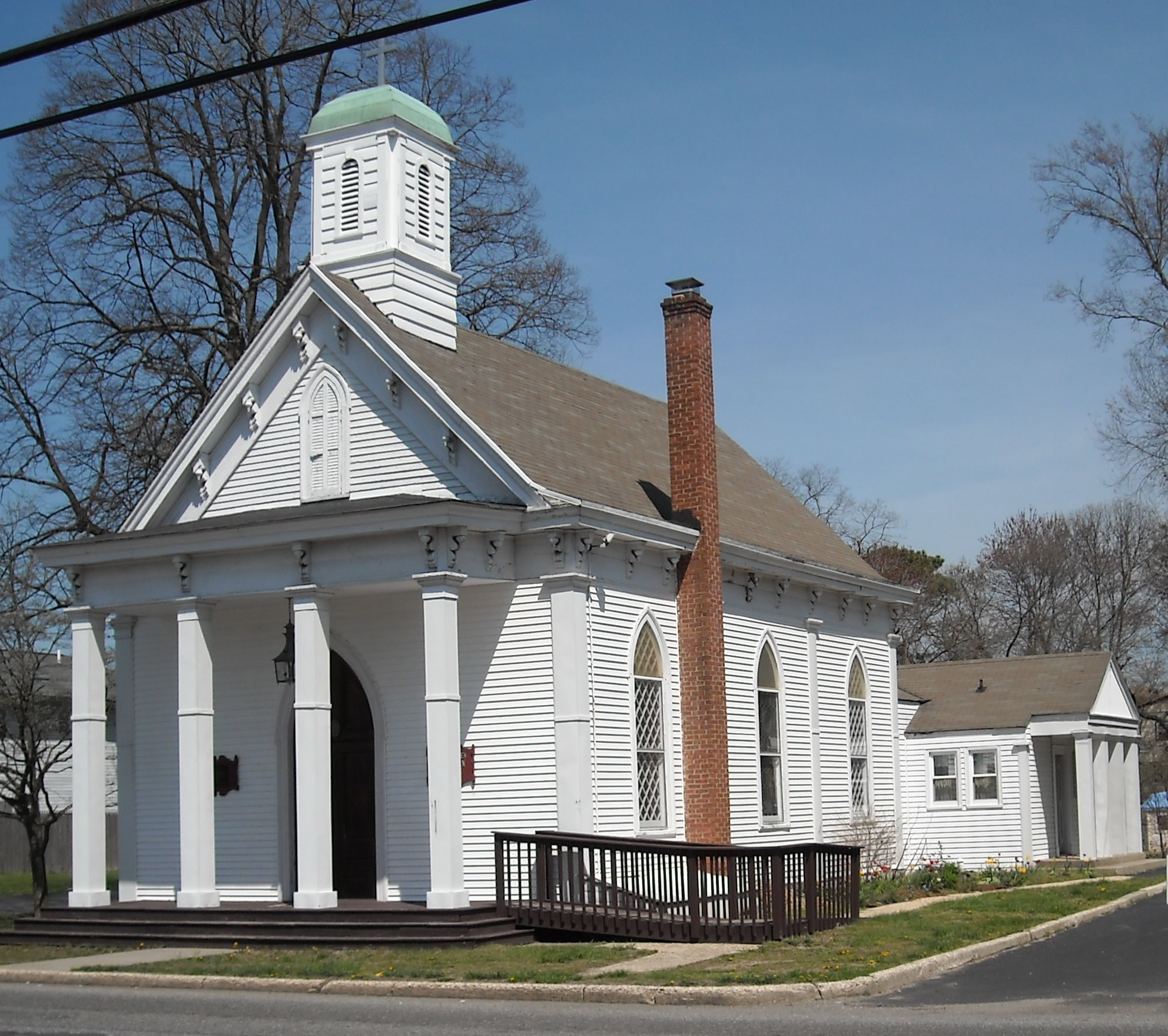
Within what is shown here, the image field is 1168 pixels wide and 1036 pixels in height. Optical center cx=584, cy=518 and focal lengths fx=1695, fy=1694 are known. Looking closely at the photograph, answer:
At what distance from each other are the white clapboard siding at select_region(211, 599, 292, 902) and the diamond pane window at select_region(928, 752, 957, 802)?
1639 cm

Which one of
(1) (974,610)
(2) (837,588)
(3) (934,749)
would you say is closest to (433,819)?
(2) (837,588)

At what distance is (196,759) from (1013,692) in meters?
20.0

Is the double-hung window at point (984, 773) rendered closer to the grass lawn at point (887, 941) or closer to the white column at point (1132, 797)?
the white column at point (1132, 797)

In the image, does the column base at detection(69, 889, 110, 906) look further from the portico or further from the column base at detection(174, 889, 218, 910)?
the column base at detection(174, 889, 218, 910)

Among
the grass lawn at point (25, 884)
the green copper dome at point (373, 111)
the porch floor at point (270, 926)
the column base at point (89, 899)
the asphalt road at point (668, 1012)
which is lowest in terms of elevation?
the grass lawn at point (25, 884)

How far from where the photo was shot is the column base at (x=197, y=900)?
68.6 ft

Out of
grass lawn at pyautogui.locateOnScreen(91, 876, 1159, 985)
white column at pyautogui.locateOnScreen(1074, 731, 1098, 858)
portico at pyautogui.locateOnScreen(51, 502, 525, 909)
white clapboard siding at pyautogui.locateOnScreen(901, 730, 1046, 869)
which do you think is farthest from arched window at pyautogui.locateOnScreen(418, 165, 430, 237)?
white column at pyautogui.locateOnScreen(1074, 731, 1098, 858)

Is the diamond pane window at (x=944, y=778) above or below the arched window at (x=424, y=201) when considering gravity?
below

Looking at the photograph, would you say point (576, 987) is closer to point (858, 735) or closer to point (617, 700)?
point (617, 700)

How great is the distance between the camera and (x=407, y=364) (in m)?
21.9

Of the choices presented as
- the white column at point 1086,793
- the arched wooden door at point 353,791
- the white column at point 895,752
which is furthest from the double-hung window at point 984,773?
the arched wooden door at point 353,791

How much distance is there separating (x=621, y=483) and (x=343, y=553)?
5405 millimetres

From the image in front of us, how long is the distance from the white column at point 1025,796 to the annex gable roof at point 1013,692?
0.54 metres

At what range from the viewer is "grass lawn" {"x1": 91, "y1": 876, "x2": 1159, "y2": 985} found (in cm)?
1531
